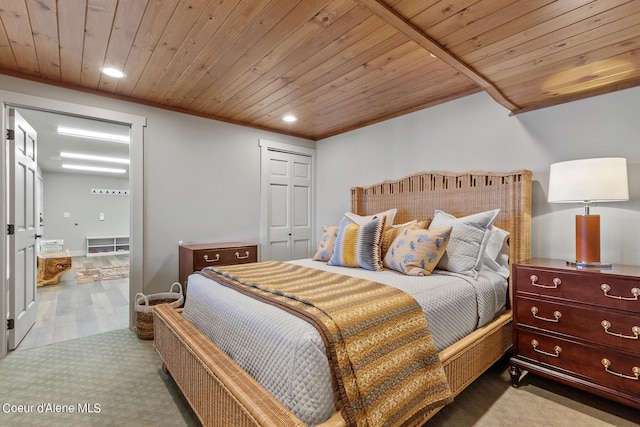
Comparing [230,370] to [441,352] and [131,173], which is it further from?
[131,173]

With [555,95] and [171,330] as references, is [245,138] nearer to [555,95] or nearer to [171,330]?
[171,330]

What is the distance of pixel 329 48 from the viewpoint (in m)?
2.06

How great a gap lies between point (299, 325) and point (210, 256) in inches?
82.5

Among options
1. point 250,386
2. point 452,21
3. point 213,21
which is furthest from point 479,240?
point 213,21

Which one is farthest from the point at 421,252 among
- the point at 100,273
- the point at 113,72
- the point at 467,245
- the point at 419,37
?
the point at 100,273

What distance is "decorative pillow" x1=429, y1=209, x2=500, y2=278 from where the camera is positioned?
222 cm

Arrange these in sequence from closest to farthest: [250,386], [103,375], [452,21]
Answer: [250,386], [452,21], [103,375]

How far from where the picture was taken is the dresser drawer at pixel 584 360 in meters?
1.66

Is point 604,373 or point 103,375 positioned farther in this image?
point 103,375

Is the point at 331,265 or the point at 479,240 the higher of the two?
the point at 479,240

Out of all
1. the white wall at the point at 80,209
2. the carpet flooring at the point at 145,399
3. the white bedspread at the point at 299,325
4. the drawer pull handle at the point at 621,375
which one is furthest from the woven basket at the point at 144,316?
the white wall at the point at 80,209

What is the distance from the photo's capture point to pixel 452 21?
1.44 metres

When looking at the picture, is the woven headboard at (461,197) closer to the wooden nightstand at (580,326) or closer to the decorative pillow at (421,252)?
the wooden nightstand at (580,326)

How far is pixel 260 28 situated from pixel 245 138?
2.10m
